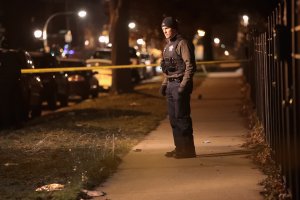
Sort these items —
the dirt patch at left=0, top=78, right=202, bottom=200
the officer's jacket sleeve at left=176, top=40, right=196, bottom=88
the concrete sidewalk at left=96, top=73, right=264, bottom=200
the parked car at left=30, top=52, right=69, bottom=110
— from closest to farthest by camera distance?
the concrete sidewalk at left=96, top=73, right=264, bottom=200 < the dirt patch at left=0, top=78, right=202, bottom=200 < the officer's jacket sleeve at left=176, top=40, right=196, bottom=88 < the parked car at left=30, top=52, right=69, bottom=110

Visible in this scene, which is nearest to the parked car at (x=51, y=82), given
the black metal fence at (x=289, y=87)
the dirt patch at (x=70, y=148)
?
the dirt patch at (x=70, y=148)

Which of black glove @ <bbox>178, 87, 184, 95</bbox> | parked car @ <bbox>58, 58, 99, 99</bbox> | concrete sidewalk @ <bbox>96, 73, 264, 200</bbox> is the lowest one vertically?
concrete sidewalk @ <bbox>96, 73, 264, 200</bbox>

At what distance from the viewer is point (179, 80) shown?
32.1ft

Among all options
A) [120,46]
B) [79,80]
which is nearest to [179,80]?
[79,80]

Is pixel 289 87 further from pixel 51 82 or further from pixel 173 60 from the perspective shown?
pixel 51 82

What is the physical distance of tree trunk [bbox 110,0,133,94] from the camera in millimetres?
25625

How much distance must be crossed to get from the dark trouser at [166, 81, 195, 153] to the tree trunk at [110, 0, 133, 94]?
15607 millimetres

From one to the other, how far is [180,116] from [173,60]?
2.50 ft

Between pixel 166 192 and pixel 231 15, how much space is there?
176 feet

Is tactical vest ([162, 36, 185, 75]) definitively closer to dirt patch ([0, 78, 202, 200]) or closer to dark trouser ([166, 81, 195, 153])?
dark trouser ([166, 81, 195, 153])

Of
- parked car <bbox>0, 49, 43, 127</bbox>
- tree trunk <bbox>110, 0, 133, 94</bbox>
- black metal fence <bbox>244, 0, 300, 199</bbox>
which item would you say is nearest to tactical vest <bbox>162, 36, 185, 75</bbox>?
black metal fence <bbox>244, 0, 300, 199</bbox>

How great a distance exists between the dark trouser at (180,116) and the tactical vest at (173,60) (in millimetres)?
175

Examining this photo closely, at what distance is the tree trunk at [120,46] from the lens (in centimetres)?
2562

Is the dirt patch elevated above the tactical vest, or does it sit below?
below
